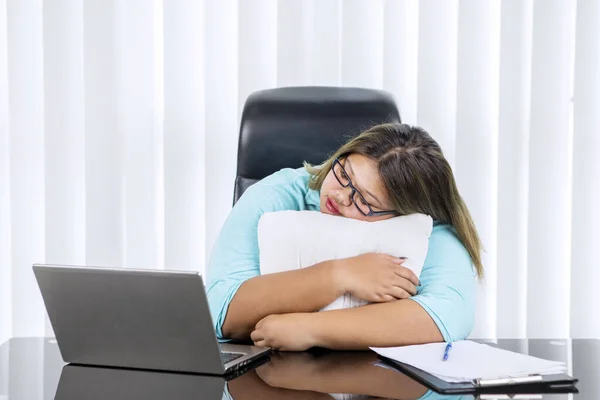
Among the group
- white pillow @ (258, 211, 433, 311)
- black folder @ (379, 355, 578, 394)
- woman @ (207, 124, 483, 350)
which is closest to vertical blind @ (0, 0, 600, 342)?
woman @ (207, 124, 483, 350)

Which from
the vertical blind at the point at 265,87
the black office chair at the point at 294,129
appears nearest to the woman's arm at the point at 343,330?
the black office chair at the point at 294,129

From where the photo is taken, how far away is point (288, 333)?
1.27m

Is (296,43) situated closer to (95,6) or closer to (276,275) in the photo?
(95,6)

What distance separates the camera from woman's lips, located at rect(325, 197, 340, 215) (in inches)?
61.1

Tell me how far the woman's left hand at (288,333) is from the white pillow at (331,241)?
18 centimetres

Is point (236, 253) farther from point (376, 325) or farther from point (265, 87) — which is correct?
point (265, 87)

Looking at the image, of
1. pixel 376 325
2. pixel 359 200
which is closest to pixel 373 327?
pixel 376 325

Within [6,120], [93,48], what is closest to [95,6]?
[93,48]

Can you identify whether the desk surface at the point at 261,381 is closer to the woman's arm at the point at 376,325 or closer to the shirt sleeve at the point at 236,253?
the woman's arm at the point at 376,325

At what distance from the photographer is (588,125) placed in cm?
261

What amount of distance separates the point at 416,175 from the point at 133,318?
694 millimetres

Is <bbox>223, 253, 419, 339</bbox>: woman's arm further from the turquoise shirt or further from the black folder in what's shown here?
the black folder

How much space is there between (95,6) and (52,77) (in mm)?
281

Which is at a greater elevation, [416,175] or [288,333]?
[416,175]
